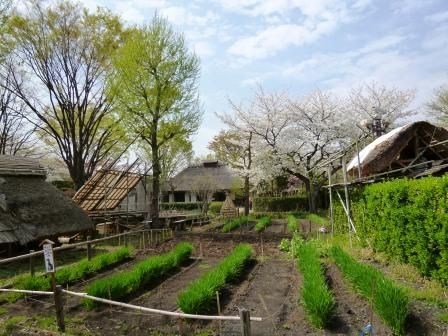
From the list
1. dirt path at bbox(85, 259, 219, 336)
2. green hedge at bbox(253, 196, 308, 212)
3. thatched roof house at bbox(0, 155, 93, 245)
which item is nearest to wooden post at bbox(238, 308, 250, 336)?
dirt path at bbox(85, 259, 219, 336)

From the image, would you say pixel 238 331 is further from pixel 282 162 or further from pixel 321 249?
pixel 282 162

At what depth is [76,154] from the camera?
18.2 meters

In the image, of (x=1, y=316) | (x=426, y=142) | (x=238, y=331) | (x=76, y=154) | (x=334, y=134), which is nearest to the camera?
(x=238, y=331)

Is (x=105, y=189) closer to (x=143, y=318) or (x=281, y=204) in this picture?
(x=143, y=318)

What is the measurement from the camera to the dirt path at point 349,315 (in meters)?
4.39

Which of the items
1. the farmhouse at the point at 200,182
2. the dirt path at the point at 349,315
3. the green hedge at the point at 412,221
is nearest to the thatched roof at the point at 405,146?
the green hedge at the point at 412,221

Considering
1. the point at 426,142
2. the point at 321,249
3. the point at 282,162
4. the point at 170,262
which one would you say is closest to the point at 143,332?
the point at 170,262

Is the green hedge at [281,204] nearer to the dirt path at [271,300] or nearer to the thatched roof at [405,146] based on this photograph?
the thatched roof at [405,146]

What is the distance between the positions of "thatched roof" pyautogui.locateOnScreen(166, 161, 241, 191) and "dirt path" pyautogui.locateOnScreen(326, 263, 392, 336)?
29.6 metres

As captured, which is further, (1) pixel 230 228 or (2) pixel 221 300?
(1) pixel 230 228

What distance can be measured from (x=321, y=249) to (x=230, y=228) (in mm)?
7702

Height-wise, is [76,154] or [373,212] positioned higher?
[76,154]

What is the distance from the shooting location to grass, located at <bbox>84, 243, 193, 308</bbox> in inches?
229

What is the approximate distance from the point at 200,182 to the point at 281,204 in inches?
369
